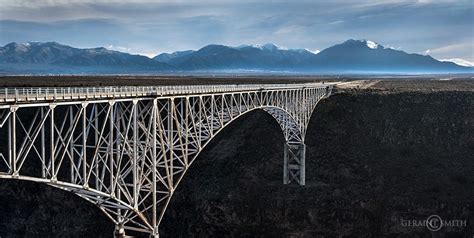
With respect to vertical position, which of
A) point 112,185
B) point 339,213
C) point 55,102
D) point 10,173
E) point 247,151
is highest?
point 55,102

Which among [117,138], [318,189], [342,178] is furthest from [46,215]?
[117,138]

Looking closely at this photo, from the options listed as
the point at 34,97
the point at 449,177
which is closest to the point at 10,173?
the point at 34,97

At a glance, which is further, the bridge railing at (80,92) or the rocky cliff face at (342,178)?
the rocky cliff face at (342,178)

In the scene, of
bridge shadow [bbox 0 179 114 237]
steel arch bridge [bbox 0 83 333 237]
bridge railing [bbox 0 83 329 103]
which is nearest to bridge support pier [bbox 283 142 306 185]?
steel arch bridge [bbox 0 83 333 237]

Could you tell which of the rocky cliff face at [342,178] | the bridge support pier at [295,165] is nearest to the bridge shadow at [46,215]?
the rocky cliff face at [342,178]

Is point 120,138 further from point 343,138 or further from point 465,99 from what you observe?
point 465,99

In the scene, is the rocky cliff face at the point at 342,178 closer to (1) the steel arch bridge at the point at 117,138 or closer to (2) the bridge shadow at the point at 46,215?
(2) the bridge shadow at the point at 46,215
